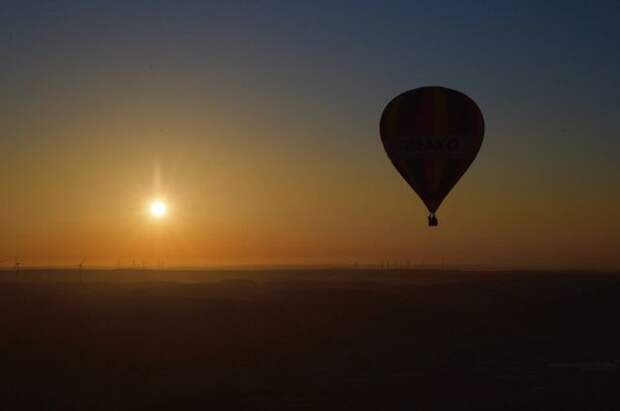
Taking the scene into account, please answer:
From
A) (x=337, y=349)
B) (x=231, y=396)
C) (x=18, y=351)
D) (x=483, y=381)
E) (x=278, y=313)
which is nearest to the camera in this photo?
(x=231, y=396)

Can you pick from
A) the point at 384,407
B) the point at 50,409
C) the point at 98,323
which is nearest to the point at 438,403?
the point at 384,407

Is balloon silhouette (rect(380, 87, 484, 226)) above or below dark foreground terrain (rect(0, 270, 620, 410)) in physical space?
above

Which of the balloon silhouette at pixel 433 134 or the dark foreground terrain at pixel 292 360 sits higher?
the balloon silhouette at pixel 433 134

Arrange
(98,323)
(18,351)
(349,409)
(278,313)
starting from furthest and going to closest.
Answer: (278,313) < (98,323) < (18,351) < (349,409)

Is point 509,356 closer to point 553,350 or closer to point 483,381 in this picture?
point 553,350
